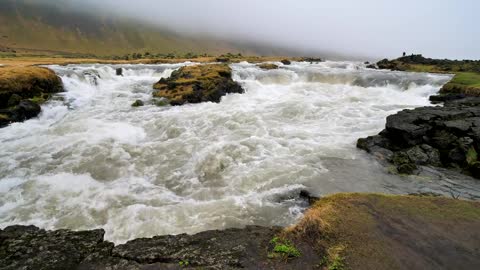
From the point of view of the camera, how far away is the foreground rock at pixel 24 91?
23.1 metres

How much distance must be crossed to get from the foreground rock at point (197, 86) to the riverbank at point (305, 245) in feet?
77.9

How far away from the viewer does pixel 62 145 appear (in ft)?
57.9

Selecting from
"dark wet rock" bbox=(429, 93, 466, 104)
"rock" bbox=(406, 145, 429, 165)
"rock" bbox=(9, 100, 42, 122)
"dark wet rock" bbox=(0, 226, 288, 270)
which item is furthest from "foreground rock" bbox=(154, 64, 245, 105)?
"dark wet rock" bbox=(0, 226, 288, 270)

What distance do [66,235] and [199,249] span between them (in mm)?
3247

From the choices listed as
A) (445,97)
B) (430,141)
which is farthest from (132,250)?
(445,97)

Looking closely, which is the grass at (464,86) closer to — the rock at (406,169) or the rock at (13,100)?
the rock at (406,169)

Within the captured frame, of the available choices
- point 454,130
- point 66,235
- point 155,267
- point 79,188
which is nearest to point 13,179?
point 79,188

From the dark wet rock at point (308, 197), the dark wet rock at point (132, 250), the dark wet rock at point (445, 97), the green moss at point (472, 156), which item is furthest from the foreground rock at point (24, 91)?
the dark wet rock at point (445, 97)

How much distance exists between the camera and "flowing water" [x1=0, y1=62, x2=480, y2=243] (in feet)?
35.0

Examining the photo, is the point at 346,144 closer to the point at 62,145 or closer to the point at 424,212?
the point at 424,212

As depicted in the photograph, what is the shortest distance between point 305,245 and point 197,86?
2829 cm

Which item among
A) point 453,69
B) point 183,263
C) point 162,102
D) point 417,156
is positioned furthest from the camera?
point 453,69

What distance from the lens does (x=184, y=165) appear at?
15.4 metres

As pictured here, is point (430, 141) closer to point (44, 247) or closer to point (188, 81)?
point (44, 247)
